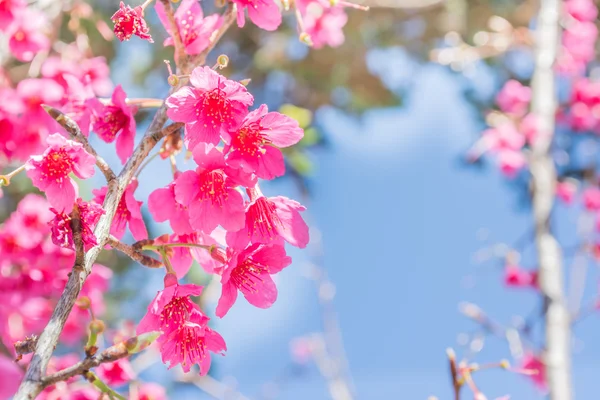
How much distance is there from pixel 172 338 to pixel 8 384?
0.39m

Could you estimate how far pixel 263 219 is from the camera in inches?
37.2

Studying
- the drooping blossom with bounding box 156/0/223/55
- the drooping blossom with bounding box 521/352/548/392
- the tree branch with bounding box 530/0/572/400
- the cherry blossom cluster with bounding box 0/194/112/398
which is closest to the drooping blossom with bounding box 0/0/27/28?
the cherry blossom cluster with bounding box 0/194/112/398

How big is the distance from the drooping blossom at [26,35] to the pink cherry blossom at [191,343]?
1518 mm

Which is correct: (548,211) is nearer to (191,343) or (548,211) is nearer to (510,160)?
(510,160)

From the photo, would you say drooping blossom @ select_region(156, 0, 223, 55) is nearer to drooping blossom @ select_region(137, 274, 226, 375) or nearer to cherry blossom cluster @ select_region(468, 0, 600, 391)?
drooping blossom @ select_region(137, 274, 226, 375)

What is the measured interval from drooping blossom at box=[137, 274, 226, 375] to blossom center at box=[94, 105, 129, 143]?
31 cm

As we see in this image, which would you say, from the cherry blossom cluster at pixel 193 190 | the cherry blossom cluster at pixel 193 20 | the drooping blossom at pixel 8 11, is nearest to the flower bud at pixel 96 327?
the cherry blossom cluster at pixel 193 190

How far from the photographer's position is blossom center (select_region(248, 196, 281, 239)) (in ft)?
3.06

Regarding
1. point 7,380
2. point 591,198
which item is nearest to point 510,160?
point 591,198

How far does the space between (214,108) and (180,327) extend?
349 mm

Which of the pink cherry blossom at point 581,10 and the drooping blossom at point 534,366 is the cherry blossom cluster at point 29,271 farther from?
the pink cherry blossom at point 581,10

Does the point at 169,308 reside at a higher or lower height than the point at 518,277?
higher

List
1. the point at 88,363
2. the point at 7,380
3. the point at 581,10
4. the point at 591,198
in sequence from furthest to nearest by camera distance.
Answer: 1. the point at 591,198
2. the point at 581,10
3. the point at 88,363
4. the point at 7,380

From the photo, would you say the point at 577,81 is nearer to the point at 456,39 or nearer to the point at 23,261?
the point at 456,39
